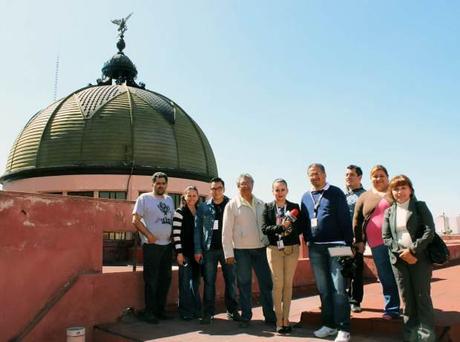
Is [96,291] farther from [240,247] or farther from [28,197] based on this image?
[240,247]

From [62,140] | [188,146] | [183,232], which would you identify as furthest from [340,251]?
[62,140]

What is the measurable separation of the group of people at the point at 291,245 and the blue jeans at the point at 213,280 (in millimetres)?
13

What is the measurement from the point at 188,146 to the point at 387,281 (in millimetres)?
21156

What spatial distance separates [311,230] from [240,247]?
90cm

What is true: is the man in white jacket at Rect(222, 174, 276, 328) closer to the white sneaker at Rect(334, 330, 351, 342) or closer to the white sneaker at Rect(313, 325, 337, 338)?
the white sneaker at Rect(313, 325, 337, 338)

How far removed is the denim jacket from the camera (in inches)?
202

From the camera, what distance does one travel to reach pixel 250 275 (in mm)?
4852

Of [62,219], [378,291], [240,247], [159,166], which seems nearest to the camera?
[240,247]

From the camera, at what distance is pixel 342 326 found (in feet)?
13.0

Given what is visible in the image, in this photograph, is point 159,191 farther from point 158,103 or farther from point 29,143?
point 29,143

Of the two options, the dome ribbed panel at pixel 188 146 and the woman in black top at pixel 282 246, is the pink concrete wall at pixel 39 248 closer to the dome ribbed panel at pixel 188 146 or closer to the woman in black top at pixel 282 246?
the woman in black top at pixel 282 246

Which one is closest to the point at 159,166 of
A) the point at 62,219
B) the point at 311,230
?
the point at 62,219

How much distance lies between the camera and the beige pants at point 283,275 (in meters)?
4.41

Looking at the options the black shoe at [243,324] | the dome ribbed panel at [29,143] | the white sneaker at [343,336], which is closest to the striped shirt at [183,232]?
the black shoe at [243,324]
